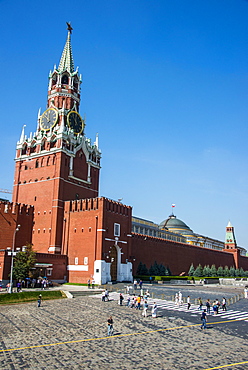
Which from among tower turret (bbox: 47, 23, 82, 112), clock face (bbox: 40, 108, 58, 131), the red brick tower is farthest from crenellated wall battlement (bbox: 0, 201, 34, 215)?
tower turret (bbox: 47, 23, 82, 112)

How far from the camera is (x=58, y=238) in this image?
52344 mm

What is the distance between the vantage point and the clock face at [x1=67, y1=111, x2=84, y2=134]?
61250 mm

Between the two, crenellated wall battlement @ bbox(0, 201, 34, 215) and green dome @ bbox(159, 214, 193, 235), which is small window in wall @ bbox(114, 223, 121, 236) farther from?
green dome @ bbox(159, 214, 193, 235)

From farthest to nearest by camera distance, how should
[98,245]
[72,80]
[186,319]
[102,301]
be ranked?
1. [72,80]
2. [98,245]
3. [102,301]
4. [186,319]

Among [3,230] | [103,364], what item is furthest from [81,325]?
[3,230]

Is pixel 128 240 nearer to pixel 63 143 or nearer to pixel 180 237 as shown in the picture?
pixel 63 143

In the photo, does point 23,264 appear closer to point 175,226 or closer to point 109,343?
point 109,343

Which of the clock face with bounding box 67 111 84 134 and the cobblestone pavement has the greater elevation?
the clock face with bounding box 67 111 84 134

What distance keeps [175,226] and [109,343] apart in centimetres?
9661

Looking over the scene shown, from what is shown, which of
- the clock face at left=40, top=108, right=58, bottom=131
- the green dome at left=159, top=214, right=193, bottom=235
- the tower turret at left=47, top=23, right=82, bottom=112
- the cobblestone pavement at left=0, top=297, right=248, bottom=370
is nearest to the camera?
the cobblestone pavement at left=0, top=297, right=248, bottom=370

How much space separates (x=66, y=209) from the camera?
176 feet

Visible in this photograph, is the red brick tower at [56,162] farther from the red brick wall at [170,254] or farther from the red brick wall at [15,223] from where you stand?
the red brick wall at [170,254]

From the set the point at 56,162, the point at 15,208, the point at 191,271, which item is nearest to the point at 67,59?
the point at 56,162

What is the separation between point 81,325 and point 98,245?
24.5 m
